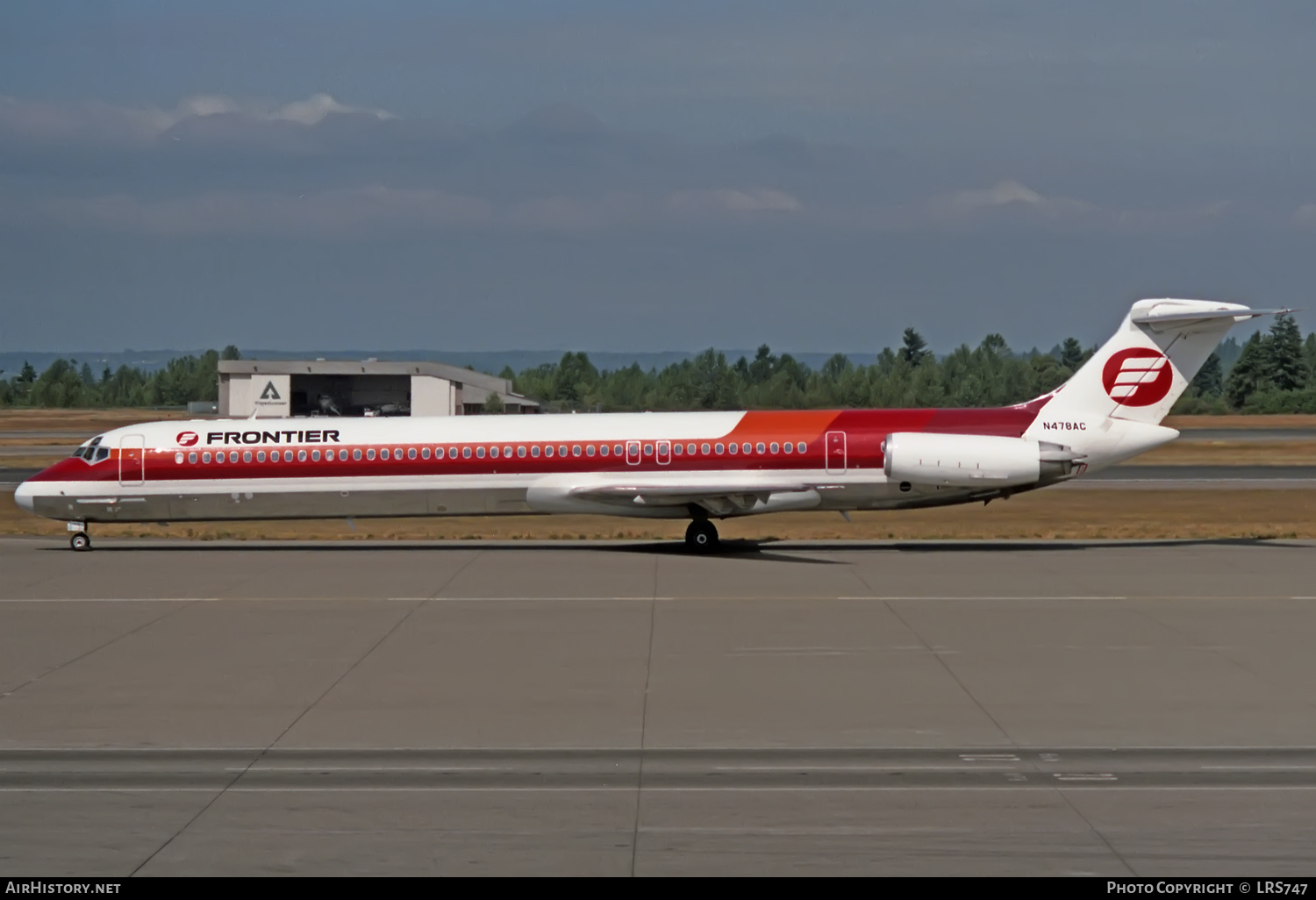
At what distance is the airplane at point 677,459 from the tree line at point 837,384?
187ft

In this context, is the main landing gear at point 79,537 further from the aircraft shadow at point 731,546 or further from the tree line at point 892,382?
the tree line at point 892,382

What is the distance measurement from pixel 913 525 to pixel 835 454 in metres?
7.79

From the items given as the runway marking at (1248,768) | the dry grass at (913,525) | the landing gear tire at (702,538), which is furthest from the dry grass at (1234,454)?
the runway marking at (1248,768)

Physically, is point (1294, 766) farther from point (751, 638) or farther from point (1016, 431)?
point (1016, 431)

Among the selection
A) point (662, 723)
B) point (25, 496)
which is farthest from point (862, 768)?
point (25, 496)

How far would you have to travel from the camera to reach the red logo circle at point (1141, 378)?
29484 mm

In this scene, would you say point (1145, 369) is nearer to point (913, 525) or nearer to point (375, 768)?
point (913, 525)

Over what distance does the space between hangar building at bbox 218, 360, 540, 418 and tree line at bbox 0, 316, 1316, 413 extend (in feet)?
12.4

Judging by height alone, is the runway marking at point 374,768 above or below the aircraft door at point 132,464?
below

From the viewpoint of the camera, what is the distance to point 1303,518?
36.6 metres

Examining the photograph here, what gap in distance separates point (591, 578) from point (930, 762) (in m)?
13.4

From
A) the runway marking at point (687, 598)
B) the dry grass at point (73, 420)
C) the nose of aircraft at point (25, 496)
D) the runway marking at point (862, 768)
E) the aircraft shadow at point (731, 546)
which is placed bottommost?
the dry grass at point (73, 420)

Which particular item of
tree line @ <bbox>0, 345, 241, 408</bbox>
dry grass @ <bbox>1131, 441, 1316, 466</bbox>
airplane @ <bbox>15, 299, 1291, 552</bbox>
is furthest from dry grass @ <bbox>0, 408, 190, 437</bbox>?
airplane @ <bbox>15, 299, 1291, 552</bbox>
